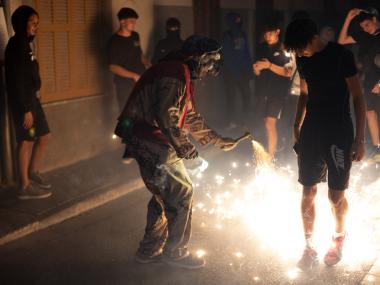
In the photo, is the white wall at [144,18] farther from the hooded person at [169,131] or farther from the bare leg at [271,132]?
the hooded person at [169,131]

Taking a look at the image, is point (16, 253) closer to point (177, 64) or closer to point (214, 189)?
point (177, 64)

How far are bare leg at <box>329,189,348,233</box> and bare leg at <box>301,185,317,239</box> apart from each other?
0.53 ft

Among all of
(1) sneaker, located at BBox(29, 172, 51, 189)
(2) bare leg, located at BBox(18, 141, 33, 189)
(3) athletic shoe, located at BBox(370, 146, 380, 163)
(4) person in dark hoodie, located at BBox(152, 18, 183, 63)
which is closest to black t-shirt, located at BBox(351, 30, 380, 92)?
(3) athletic shoe, located at BBox(370, 146, 380, 163)

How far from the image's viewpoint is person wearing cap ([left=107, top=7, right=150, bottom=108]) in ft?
28.4

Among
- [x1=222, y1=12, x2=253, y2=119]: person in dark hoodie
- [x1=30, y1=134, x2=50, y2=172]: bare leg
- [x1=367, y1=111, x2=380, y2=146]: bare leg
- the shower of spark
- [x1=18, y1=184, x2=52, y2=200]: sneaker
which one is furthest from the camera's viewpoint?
[x1=222, y1=12, x2=253, y2=119]: person in dark hoodie

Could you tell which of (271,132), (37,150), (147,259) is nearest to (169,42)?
(271,132)

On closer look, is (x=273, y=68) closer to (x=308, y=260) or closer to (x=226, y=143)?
(x=226, y=143)

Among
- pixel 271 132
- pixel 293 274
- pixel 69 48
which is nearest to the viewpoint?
pixel 293 274

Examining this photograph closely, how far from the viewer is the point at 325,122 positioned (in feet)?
15.9

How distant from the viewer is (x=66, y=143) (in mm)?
8383

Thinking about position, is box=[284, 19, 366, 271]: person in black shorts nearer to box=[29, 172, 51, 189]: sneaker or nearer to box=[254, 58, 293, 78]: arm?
box=[254, 58, 293, 78]: arm

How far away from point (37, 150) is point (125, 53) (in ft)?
7.59

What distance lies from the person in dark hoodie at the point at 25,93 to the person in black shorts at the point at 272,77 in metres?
3.07

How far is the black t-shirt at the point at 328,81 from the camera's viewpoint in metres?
4.66
